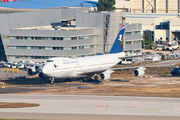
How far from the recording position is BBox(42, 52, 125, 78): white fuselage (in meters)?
73.1

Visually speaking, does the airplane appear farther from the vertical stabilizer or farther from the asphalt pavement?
the asphalt pavement

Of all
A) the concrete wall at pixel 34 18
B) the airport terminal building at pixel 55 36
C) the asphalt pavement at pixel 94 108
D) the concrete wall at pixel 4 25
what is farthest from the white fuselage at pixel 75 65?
the concrete wall at pixel 34 18

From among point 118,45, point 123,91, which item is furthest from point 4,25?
point 123,91

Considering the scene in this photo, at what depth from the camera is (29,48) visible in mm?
122250

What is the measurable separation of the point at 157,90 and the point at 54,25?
8169 centimetres

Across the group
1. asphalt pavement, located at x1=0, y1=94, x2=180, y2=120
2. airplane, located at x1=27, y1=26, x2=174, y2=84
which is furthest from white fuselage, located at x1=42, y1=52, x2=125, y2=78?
asphalt pavement, located at x1=0, y1=94, x2=180, y2=120

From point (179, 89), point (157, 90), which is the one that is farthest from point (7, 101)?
point (179, 89)

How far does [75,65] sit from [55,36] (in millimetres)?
43277

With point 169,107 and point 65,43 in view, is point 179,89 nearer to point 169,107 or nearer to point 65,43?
point 169,107

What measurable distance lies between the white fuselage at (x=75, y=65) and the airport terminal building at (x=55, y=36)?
114 ft

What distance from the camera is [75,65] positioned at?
78250mm

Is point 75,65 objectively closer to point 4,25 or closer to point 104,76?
point 104,76

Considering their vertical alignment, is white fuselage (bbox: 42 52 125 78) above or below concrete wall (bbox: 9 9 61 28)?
below

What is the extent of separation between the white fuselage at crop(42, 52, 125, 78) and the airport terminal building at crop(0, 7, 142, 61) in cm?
3465
